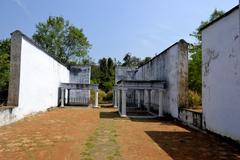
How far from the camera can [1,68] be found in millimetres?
32500

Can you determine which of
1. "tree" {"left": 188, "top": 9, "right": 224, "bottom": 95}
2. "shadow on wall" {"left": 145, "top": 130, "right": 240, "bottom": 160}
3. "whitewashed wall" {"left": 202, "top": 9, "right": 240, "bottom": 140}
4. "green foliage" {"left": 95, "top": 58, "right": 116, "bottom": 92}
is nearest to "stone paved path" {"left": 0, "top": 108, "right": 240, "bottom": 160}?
"shadow on wall" {"left": 145, "top": 130, "right": 240, "bottom": 160}

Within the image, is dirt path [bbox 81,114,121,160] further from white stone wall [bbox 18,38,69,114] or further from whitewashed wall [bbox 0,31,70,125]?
white stone wall [bbox 18,38,69,114]

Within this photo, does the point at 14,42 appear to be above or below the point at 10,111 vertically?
above

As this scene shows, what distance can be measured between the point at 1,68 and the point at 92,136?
2293 centimetres

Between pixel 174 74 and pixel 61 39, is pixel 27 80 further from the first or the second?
pixel 61 39

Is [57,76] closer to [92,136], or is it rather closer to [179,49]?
[179,49]

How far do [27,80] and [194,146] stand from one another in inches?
519

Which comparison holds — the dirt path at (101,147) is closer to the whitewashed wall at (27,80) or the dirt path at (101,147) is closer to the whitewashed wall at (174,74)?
the whitewashed wall at (27,80)

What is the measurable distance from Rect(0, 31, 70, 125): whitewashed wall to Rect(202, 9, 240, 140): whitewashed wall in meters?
9.76

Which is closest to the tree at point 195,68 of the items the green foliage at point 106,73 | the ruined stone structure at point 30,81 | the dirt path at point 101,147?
the ruined stone structure at point 30,81

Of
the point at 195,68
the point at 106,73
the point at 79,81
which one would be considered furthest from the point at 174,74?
the point at 106,73

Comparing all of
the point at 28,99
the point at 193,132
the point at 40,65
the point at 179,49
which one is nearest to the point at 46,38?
the point at 40,65

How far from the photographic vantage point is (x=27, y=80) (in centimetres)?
2058

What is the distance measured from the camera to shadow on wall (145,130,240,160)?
9.17 meters
